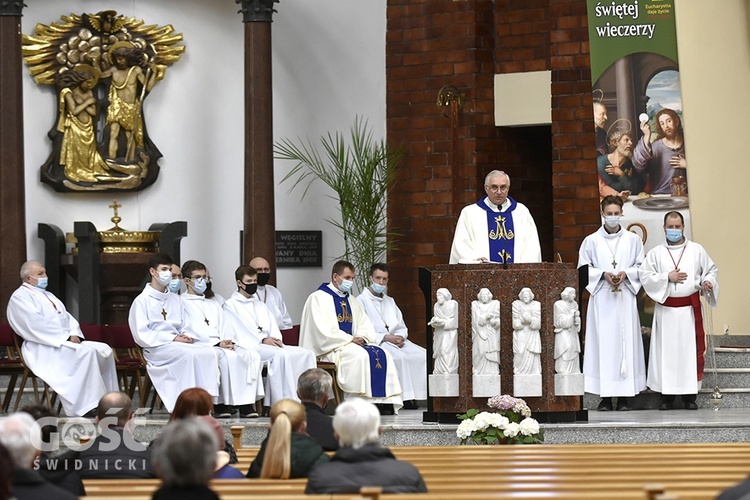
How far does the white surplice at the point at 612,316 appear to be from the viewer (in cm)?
1053

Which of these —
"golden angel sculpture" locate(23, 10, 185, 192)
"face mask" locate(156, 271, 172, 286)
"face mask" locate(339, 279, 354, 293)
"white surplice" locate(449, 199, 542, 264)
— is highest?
"golden angel sculpture" locate(23, 10, 185, 192)

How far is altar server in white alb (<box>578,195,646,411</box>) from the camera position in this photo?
1051 cm

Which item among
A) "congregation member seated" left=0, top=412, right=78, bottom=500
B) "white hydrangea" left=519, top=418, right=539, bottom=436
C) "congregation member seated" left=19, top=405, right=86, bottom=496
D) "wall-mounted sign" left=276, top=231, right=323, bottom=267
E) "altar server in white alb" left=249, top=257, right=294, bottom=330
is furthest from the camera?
"wall-mounted sign" left=276, top=231, right=323, bottom=267

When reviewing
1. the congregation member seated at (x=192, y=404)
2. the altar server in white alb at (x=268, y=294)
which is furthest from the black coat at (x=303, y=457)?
the altar server in white alb at (x=268, y=294)

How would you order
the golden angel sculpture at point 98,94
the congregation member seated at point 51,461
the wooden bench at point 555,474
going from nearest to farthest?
the wooden bench at point 555,474 < the congregation member seated at point 51,461 < the golden angel sculpture at point 98,94

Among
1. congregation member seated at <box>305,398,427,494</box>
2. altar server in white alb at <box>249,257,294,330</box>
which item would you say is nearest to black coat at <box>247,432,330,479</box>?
congregation member seated at <box>305,398,427,494</box>

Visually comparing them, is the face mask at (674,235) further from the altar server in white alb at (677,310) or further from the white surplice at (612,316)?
the white surplice at (612,316)

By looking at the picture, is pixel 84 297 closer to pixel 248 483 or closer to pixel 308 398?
pixel 308 398

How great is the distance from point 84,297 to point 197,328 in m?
2.03

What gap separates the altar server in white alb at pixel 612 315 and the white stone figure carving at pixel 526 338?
5.26ft

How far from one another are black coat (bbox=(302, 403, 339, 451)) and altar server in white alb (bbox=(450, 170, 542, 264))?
328cm

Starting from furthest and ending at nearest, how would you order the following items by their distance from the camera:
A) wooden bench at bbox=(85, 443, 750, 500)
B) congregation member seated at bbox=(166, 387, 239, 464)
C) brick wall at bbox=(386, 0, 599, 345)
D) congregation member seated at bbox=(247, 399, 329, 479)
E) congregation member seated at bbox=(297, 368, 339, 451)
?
brick wall at bbox=(386, 0, 599, 345), congregation member seated at bbox=(297, 368, 339, 451), congregation member seated at bbox=(166, 387, 239, 464), congregation member seated at bbox=(247, 399, 329, 479), wooden bench at bbox=(85, 443, 750, 500)

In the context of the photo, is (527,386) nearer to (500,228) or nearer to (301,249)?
(500,228)

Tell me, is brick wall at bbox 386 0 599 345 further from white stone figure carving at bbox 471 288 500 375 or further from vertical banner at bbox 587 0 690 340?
white stone figure carving at bbox 471 288 500 375
